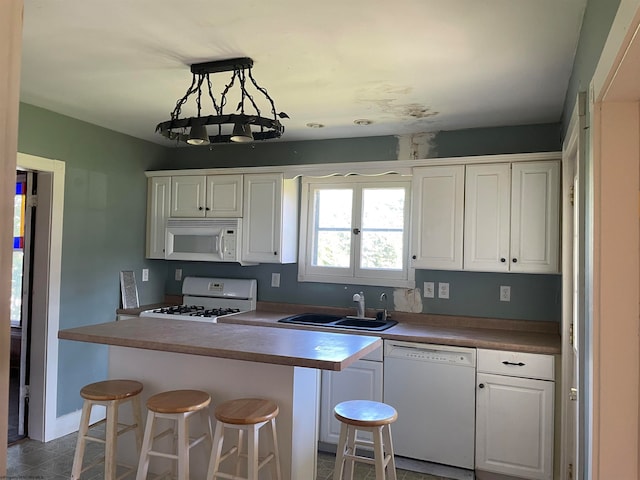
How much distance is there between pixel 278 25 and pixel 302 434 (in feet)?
6.31

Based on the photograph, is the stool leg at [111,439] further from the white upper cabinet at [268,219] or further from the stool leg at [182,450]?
the white upper cabinet at [268,219]

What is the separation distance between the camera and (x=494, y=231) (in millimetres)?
3344

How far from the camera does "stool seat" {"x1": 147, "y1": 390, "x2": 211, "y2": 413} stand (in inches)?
87.7

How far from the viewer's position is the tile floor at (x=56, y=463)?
297cm

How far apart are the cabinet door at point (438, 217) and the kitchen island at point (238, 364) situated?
117 cm

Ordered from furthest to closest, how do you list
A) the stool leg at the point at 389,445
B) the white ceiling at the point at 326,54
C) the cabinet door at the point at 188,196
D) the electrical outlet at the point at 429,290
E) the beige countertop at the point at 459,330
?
the cabinet door at the point at 188,196
the electrical outlet at the point at 429,290
the beige countertop at the point at 459,330
the stool leg at the point at 389,445
the white ceiling at the point at 326,54

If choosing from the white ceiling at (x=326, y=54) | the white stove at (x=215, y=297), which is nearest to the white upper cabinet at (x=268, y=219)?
the white stove at (x=215, y=297)

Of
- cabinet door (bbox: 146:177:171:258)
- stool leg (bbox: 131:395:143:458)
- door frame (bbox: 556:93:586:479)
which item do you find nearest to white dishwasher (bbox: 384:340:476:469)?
door frame (bbox: 556:93:586:479)

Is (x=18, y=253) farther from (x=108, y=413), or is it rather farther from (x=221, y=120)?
(x=221, y=120)

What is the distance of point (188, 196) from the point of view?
427cm

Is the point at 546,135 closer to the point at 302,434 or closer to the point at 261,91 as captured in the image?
the point at 261,91

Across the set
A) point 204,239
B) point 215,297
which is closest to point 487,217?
point 204,239

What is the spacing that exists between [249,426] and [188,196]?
2591 mm

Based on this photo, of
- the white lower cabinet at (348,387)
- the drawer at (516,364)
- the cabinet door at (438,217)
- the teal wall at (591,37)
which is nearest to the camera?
the teal wall at (591,37)
